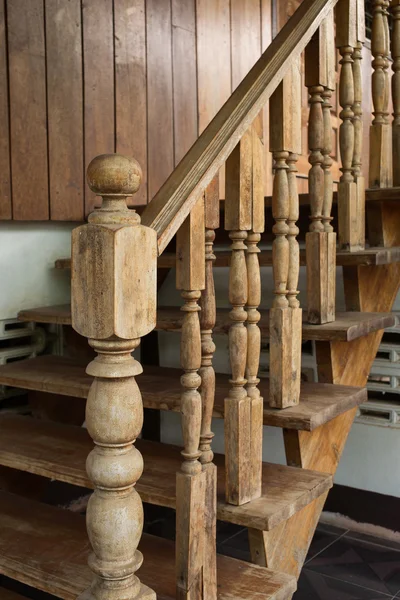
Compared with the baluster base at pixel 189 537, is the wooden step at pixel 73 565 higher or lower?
lower

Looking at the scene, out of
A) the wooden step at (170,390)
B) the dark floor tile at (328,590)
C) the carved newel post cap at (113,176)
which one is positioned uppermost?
the carved newel post cap at (113,176)

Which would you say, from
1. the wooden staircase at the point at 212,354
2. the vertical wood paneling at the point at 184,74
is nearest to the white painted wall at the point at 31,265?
the wooden staircase at the point at 212,354

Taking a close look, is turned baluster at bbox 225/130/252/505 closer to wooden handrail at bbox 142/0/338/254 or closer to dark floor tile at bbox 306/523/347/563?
wooden handrail at bbox 142/0/338/254

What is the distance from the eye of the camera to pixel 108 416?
1.18 m

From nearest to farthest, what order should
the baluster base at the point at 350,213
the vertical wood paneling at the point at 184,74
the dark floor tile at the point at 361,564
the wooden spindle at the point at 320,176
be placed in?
1. the wooden spindle at the point at 320,176
2. the baluster base at the point at 350,213
3. the dark floor tile at the point at 361,564
4. the vertical wood paneling at the point at 184,74

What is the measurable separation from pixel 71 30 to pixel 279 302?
168 cm

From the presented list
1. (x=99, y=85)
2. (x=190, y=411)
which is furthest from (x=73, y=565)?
(x=99, y=85)

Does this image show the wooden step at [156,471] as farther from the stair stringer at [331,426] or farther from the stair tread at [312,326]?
the stair tread at [312,326]

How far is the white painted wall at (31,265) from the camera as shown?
8.70 ft

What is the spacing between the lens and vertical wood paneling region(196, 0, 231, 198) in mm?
3473

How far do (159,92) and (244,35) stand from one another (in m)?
0.80

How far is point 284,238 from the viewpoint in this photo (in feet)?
5.77

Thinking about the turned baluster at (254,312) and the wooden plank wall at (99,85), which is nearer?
the turned baluster at (254,312)

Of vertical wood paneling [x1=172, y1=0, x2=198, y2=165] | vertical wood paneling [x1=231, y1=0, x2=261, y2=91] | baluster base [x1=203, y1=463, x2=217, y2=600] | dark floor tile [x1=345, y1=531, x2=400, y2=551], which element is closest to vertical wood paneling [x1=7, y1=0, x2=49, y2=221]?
vertical wood paneling [x1=172, y1=0, x2=198, y2=165]
